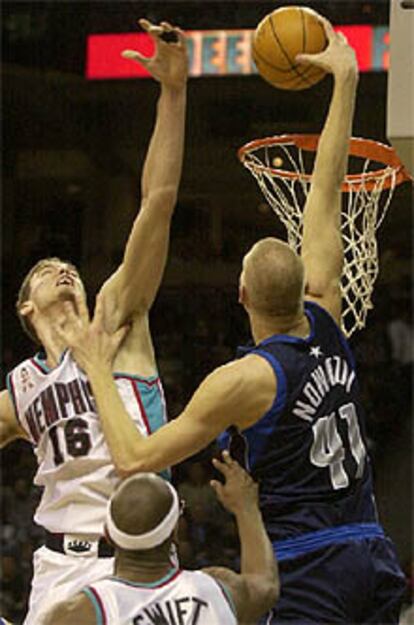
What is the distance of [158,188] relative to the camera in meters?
4.00

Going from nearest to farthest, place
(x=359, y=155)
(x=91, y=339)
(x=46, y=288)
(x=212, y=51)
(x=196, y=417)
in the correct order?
1. (x=196, y=417)
2. (x=91, y=339)
3. (x=46, y=288)
4. (x=359, y=155)
5. (x=212, y=51)

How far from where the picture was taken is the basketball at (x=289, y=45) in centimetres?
440

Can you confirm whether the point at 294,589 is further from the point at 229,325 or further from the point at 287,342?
the point at 229,325

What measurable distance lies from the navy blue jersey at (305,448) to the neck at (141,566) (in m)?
0.67

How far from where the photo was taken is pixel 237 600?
3160 mm

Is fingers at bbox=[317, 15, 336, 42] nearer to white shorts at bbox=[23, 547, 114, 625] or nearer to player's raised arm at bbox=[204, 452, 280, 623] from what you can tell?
player's raised arm at bbox=[204, 452, 280, 623]

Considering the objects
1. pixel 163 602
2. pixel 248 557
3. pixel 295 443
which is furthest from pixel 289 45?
pixel 163 602

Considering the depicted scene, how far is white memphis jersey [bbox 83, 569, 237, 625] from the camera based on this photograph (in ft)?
9.78

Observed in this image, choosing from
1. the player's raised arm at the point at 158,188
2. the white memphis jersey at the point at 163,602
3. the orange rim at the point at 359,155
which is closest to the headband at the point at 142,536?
the white memphis jersey at the point at 163,602

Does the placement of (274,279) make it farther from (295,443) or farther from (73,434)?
(73,434)

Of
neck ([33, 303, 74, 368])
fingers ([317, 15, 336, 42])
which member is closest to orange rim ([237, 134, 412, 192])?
fingers ([317, 15, 336, 42])

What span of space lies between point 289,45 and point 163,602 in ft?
7.32

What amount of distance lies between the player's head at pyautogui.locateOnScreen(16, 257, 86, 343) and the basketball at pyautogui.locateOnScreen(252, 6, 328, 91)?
1061 millimetres

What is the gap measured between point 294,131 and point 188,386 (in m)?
2.58
